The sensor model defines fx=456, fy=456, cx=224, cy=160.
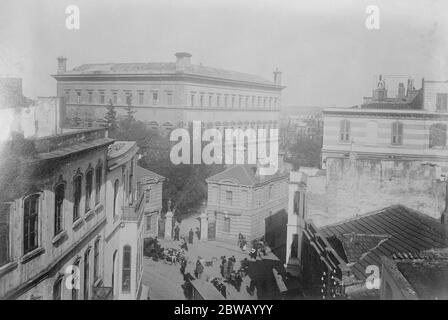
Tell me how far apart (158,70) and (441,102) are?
8198 mm

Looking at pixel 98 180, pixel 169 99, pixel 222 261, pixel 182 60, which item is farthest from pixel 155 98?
pixel 222 261

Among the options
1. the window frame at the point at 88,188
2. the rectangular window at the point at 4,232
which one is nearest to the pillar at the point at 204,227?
the window frame at the point at 88,188

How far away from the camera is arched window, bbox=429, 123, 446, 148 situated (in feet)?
41.1

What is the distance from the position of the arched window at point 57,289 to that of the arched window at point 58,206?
98 centimetres

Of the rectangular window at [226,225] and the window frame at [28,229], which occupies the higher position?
the window frame at [28,229]

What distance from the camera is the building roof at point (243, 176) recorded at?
1321cm

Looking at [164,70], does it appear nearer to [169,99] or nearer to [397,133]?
[169,99]

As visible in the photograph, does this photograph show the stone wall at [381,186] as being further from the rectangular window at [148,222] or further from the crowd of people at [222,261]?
the rectangular window at [148,222]

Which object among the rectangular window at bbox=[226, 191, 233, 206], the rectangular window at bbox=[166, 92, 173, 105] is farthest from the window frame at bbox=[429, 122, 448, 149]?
the rectangular window at bbox=[166, 92, 173, 105]

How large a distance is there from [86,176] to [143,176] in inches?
92.3

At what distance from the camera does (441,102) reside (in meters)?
13.3

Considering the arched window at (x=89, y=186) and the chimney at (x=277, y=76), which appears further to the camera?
the chimney at (x=277, y=76)

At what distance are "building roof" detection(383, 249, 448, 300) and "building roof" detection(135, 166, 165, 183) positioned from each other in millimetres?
6485

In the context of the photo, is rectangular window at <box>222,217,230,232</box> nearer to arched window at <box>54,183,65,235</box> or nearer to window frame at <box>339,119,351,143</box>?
window frame at <box>339,119,351,143</box>
